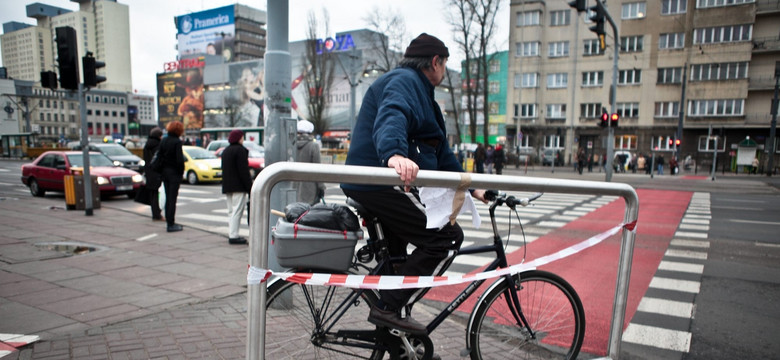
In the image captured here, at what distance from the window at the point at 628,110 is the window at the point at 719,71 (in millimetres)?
5543

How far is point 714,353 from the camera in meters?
3.65

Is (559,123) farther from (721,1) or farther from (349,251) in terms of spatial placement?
(349,251)

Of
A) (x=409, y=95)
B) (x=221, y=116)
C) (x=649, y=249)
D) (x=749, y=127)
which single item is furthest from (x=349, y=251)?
(x=221, y=116)

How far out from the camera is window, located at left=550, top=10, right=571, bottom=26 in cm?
5122

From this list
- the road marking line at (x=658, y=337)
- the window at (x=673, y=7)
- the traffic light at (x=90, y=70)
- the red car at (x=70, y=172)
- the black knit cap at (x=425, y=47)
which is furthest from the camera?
the window at (x=673, y=7)

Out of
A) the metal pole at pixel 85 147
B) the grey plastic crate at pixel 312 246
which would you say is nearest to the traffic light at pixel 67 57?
the metal pole at pixel 85 147

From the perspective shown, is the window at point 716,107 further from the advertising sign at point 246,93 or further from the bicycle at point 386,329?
the advertising sign at point 246,93

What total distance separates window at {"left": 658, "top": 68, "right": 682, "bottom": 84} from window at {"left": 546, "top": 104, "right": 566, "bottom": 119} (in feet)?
31.3

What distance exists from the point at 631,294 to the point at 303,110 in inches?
2769

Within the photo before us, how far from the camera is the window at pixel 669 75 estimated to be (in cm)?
4653

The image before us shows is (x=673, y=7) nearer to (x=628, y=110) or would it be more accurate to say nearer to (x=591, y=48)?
(x=591, y=48)

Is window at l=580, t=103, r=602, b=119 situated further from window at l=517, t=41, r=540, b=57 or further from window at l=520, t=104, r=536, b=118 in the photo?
window at l=517, t=41, r=540, b=57

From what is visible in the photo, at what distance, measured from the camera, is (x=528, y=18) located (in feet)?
172

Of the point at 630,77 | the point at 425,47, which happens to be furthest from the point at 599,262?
the point at 630,77
